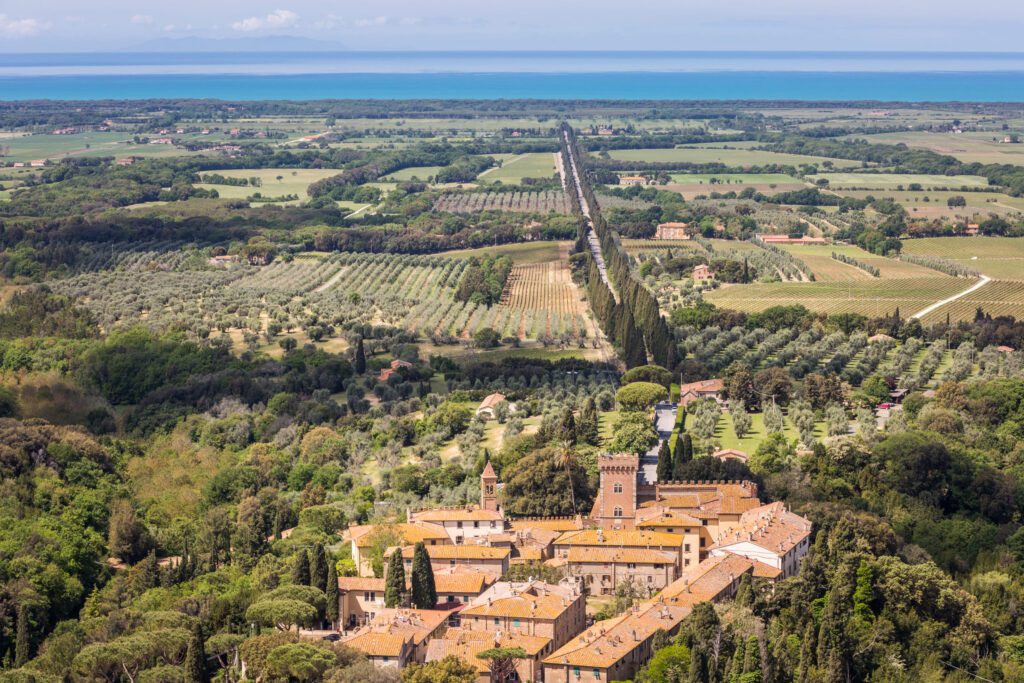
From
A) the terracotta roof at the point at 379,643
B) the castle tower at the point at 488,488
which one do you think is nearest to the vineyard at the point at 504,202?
the castle tower at the point at 488,488

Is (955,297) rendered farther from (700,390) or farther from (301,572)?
(301,572)

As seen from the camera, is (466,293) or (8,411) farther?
(466,293)

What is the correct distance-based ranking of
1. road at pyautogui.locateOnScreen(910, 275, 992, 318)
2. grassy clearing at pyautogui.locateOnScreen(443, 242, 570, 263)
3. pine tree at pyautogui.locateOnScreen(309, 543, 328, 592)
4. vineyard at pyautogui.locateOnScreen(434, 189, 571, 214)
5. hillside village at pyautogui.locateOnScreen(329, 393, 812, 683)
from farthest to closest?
1. vineyard at pyautogui.locateOnScreen(434, 189, 571, 214)
2. grassy clearing at pyautogui.locateOnScreen(443, 242, 570, 263)
3. road at pyautogui.locateOnScreen(910, 275, 992, 318)
4. pine tree at pyautogui.locateOnScreen(309, 543, 328, 592)
5. hillside village at pyautogui.locateOnScreen(329, 393, 812, 683)

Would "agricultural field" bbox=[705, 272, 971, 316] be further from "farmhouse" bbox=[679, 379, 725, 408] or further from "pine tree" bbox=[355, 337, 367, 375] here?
"pine tree" bbox=[355, 337, 367, 375]

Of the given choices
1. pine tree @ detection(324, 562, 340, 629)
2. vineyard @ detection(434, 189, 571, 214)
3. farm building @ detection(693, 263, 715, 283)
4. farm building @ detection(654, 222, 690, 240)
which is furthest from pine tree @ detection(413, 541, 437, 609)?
vineyard @ detection(434, 189, 571, 214)

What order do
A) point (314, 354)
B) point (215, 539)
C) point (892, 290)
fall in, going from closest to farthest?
point (215, 539) < point (314, 354) < point (892, 290)

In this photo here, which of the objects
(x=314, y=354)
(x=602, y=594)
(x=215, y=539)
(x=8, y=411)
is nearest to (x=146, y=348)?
(x=314, y=354)

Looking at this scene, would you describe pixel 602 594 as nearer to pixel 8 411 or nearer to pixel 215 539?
pixel 215 539
